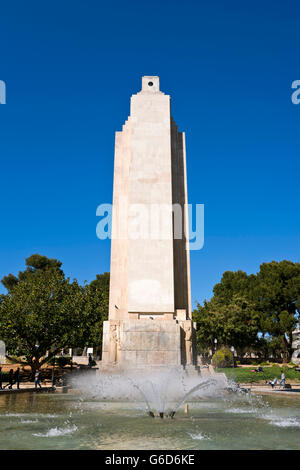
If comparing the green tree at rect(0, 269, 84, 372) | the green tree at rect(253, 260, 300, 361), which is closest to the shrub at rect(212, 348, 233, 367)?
the green tree at rect(253, 260, 300, 361)

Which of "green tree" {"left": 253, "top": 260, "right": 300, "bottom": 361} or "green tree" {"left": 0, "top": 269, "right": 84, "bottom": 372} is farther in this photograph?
"green tree" {"left": 253, "top": 260, "right": 300, "bottom": 361}

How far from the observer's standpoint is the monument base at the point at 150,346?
18.0 metres

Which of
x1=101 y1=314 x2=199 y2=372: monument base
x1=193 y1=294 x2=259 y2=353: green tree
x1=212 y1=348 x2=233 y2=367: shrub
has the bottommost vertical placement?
x1=212 y1=348 x2=233 y2=367: shrub

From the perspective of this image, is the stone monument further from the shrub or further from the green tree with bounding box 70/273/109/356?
the shrub

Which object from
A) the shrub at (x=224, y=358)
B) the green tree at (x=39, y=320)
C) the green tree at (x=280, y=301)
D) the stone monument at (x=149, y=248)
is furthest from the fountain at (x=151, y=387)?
the green tree at (x=280, y=301)

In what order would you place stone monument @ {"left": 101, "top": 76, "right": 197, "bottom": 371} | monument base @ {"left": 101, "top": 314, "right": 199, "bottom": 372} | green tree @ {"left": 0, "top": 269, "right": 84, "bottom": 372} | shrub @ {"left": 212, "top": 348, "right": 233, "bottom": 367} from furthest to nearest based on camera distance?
shrub @ {"left": 212, "top": 348, "right": 233, "bottom": 367}, green tree @ {"left": 0, "top": 269, "right": 84, "bottom": 372}, stone monument @ {"left": 101, "top": 76, "right": 197, "bottom": 371}, monument base @ {"left": 101, "top": 314, "right": 199, "bottom": 372}

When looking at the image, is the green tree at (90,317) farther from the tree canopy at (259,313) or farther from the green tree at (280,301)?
the green tree at (280,301)

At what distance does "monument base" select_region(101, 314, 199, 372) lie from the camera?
59.2 feet

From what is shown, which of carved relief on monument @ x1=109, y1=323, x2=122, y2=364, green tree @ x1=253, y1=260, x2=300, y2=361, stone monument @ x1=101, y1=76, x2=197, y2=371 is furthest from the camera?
green tree @ x1=253, y1=260, x2=300, y2=361

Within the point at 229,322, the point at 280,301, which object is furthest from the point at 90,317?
the point at 280,301

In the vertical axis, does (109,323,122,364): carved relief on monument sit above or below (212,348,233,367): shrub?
above

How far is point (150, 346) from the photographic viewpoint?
1828cm

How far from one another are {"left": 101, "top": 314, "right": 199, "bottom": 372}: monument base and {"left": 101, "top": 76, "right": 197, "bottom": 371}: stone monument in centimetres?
4
